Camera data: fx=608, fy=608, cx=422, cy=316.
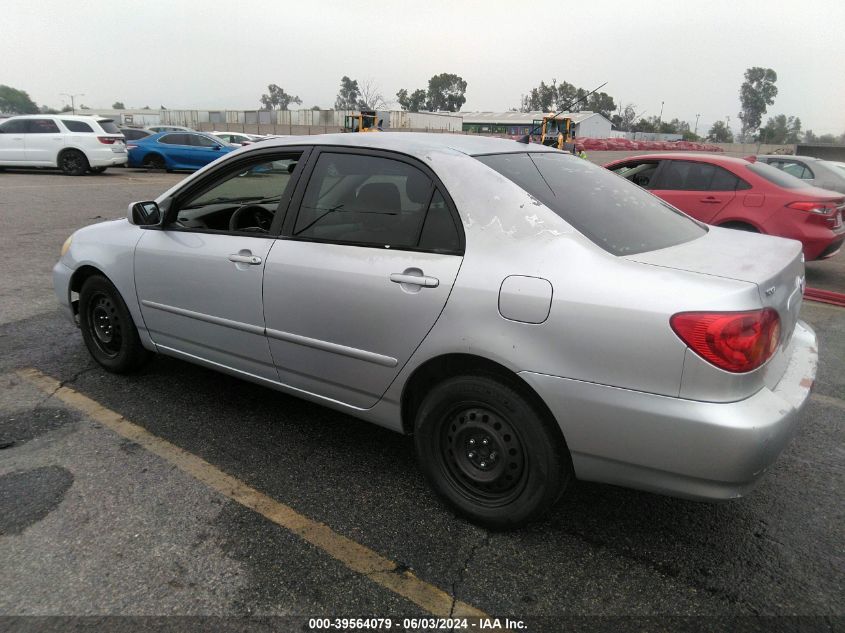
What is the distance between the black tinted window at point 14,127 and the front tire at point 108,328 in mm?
16323

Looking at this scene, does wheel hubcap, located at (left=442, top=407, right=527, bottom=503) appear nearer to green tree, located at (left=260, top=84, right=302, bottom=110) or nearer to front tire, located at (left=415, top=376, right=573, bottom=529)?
front tire, located at (left=415, top=376, right=573, bottom=529)

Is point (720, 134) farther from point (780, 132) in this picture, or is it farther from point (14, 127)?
point (14, 127)

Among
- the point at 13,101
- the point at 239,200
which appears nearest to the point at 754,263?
the point at 239,200

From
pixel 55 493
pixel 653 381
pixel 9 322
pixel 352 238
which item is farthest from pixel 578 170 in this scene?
pixel 9 322

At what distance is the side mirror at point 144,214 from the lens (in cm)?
358

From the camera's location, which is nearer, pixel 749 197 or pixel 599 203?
pixel 599 203

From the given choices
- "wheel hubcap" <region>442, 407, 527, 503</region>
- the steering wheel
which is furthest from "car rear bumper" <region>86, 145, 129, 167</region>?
"wheel hubcap" <region>442, 407, 527, 503</region>

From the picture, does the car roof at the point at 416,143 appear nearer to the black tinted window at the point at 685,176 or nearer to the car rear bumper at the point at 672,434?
the car rear bumper at the point at 672,434

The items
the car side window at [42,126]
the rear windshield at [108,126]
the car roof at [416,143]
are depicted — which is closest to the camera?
the car roof at [416,143]

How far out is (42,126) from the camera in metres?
16.9

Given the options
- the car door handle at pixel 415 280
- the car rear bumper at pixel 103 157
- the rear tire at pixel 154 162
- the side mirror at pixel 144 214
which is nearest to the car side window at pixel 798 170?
the car door handle at pixel 415 280

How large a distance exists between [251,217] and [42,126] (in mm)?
16873

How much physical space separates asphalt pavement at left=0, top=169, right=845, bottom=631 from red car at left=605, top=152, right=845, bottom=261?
3.89 metres

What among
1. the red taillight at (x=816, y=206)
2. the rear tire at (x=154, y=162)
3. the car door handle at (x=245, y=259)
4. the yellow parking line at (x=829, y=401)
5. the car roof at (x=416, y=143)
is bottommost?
the rear tire at (x=154, y=162)
